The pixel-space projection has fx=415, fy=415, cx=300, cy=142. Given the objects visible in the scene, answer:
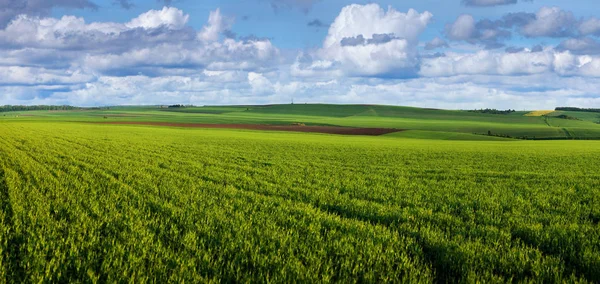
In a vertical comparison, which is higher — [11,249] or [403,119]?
[11,249]

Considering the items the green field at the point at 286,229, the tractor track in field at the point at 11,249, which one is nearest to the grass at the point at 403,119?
the green field at the point at 286,229

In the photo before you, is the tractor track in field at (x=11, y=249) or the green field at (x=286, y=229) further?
the green field at (x=286, y=229)

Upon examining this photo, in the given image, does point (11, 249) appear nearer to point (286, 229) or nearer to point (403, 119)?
point (286, 229)

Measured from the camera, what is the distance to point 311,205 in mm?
12984

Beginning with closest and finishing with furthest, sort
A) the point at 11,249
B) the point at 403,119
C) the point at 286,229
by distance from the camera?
the point at 11,249
the point at 286,229
the point at 403,119

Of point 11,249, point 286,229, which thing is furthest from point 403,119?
point 11,249

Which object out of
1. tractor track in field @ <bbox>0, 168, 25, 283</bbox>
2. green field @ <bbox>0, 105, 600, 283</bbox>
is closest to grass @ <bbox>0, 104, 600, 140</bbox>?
green field @ <bbox>0, 105, 600, 283</bbox>

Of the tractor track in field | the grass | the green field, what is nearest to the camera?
the tractor track in field

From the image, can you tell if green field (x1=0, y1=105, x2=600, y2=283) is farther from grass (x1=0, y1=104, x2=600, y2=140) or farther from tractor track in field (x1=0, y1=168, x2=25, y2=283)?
grass (x1=0, y1=104, x2=600, y2=140)

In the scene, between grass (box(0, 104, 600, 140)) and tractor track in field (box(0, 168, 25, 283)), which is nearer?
tractor track in field (box(0, 168, 25, 283))

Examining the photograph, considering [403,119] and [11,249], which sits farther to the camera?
[403,119]

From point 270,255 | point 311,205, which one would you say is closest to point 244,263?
point 270,255

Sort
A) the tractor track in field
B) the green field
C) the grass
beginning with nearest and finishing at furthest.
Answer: the tractor track in field
the green field
the grass

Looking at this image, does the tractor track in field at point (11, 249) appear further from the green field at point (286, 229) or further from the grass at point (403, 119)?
the grass at point (403, 119)
